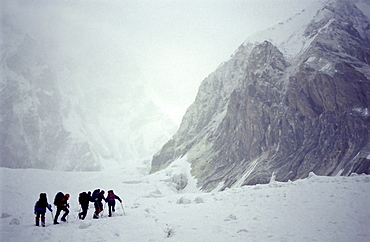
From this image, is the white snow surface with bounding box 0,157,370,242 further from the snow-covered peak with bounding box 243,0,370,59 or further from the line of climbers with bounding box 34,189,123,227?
the snow-covered peak with bounding box 243,0,370,59

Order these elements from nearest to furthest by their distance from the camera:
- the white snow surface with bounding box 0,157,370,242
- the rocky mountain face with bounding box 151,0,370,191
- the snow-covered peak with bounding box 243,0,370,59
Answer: the white snow surface with bounding box 0,157,370,242 < the rocky mountain face with bounding box 151,0,370,191 < the snow-covered peak with bounding box 243,0,370,59

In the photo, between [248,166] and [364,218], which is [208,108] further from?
[364,218]

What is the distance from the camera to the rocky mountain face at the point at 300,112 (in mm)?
50319

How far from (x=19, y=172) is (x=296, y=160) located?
59.6m

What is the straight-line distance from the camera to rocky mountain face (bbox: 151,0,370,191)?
50.3 meters

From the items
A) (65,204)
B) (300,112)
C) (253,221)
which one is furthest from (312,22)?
(65,204)

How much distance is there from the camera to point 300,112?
193 feet

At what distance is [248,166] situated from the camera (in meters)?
59.3

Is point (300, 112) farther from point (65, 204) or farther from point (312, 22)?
point (65, 204)

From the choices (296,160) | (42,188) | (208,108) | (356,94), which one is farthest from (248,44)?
(42,188)

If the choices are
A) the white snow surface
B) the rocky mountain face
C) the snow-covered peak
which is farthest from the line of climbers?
the snow-covered peak

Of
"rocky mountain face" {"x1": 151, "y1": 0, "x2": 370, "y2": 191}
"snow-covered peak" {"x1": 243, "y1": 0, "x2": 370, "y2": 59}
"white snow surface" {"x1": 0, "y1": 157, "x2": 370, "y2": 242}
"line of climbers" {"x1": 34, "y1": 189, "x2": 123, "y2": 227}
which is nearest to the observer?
"white snow surface" {"x1": 0, "y1": 157, "x2": 370, "y2": 242}

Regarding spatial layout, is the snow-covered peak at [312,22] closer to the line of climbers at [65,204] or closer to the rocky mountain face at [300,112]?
the rocky mountain face at [300,112]

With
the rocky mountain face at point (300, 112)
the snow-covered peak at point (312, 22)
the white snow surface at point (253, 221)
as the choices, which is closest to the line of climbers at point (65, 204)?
the white snow surface at point (253, 221)
